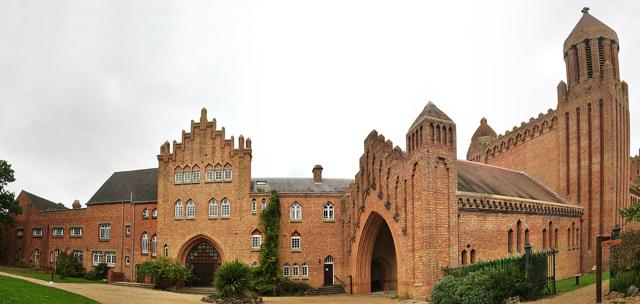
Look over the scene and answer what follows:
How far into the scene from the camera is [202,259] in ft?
132

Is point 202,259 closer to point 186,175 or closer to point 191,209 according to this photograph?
point 191,209

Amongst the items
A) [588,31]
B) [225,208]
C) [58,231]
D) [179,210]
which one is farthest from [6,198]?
[588,31]

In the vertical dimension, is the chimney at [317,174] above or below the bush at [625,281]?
above

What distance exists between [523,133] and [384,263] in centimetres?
1693

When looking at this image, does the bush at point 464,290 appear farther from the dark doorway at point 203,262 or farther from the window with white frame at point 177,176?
the window with white frame at point 177,176

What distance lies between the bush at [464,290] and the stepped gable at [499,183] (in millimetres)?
6894

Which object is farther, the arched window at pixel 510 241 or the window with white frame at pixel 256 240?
the window with white frame at pixel 256 240

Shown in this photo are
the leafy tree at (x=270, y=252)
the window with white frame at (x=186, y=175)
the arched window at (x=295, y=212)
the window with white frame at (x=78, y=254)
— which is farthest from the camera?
the window with white frame at (x=78, y=254)

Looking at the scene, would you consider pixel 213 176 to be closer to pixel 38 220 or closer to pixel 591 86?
pixel 38 220

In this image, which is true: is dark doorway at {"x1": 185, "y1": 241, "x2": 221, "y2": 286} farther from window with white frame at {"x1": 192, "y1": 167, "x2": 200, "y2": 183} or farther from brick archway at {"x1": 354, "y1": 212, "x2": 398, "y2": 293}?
brick archway at {"x1": 354, "y1": 212, "x2": 398, "y2": 293}

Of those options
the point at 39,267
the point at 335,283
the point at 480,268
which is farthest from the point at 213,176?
the point at 480,268

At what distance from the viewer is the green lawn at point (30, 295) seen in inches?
758

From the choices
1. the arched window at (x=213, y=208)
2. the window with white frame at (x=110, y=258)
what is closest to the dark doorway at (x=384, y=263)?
the arched window at (x=213, y=208)

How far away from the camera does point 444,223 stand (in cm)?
2478
